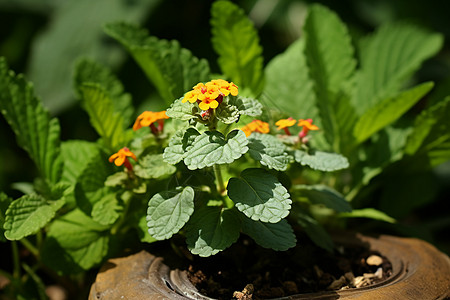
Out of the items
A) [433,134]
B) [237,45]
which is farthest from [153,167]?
[433,134]

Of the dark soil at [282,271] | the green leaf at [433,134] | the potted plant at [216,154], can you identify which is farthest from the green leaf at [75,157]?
the green leaf at [433,134]

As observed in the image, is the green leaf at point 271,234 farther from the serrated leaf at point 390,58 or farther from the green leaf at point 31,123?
the serrated leaf at point 390,58

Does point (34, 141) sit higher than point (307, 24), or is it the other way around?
point (307, 24)

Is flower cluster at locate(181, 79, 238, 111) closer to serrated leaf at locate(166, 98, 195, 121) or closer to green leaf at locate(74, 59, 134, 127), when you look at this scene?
serrated leaf at locate(166, 98, 195, 121)

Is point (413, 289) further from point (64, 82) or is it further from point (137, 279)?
point (64, 82)

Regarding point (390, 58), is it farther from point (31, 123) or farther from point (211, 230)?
point (31, 123)

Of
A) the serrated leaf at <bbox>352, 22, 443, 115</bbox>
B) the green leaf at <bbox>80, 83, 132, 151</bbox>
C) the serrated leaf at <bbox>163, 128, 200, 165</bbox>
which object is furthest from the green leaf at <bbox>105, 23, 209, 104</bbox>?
the serrated leaf at <bbox>352, 22, 443, 115</bbox>

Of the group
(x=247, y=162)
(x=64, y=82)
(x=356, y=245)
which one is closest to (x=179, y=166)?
(x=247, y=162)
